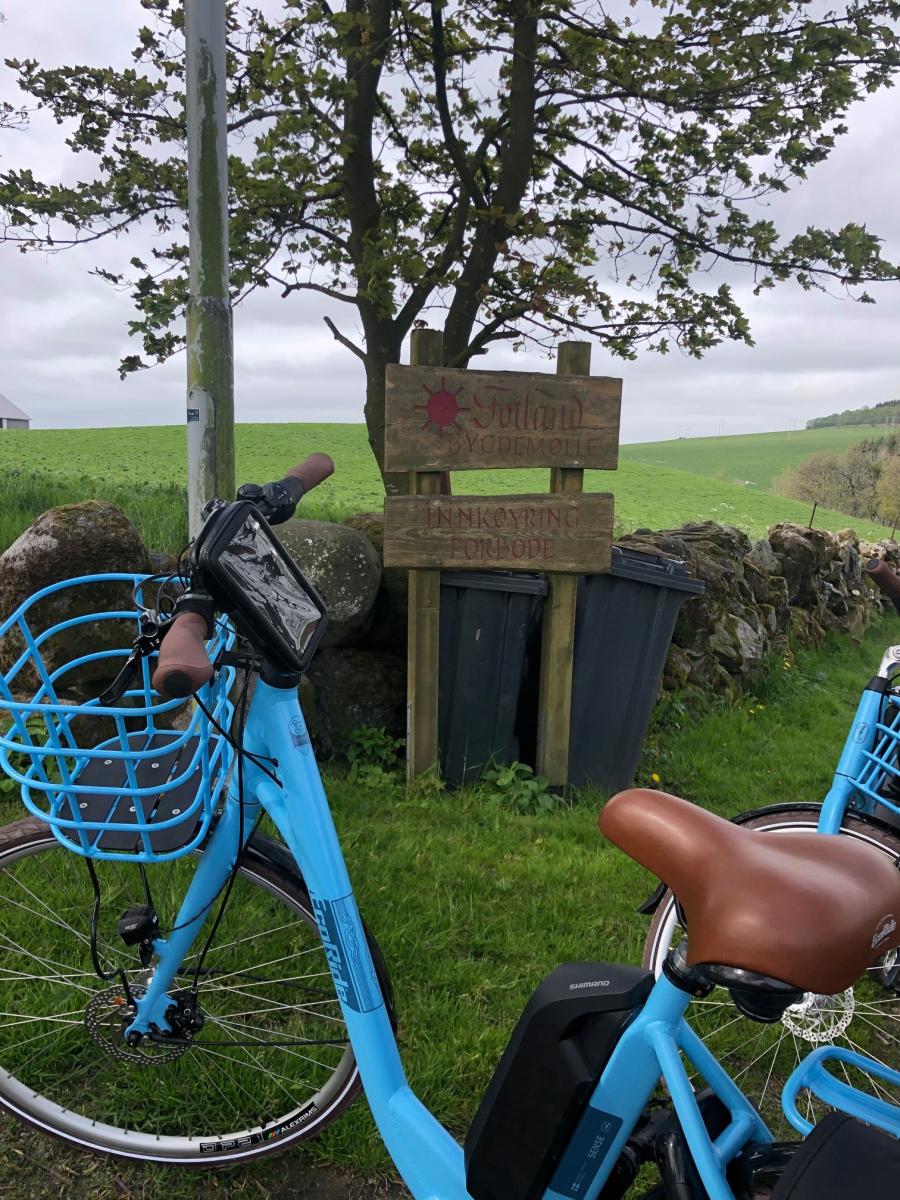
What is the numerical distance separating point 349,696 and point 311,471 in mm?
2512

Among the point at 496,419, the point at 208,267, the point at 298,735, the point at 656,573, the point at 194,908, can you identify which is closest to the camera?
the point at 298,735

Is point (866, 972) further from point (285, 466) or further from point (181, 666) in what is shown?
point (285, 466)

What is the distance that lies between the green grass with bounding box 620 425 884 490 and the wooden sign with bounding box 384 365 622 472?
54469 millimetres

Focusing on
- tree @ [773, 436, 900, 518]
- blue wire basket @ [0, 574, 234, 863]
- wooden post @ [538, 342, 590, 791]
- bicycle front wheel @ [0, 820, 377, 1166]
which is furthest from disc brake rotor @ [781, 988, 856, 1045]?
tree @ [773, 436, 900, 518]

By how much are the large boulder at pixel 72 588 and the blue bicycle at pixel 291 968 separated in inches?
50.8

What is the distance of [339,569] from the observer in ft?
14.0

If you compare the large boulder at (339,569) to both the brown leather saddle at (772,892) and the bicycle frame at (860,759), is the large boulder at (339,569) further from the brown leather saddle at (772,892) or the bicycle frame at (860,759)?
the brown leather saddle at (772,892)

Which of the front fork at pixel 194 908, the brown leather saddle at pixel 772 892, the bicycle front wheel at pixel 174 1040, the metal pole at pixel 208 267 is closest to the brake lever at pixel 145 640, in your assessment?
the front fork at pixel 194 908

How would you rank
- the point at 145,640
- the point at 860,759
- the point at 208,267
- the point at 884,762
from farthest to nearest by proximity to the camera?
the point at 208,267
the point at 860,759
the point at 884,762
the point at 145,640

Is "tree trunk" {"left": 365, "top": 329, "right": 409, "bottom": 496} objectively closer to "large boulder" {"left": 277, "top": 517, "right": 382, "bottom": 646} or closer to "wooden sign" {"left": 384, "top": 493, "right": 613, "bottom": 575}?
"large boulder" {"left": 277, "top": 517, "right": 382, "bottom": 646}

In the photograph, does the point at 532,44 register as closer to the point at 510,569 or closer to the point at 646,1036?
the point at 510,569

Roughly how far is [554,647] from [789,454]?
236 feet

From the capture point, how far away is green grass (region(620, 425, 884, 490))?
6134 cm

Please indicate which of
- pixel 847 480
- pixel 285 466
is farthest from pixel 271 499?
pixel 847 480
